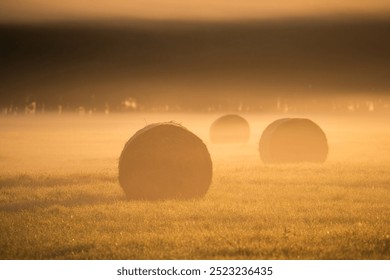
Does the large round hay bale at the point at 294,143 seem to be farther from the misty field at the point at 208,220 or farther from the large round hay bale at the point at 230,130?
the large round hay bale at the point at 230,130

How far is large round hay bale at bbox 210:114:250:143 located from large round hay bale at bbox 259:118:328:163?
15525mm

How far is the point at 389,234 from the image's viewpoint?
1260 cm

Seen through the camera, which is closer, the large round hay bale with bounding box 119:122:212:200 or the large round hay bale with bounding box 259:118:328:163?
the large round hay bale with bounding box 119:122:212:200

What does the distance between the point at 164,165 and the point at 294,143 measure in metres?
13.4

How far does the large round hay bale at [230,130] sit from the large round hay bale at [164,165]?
27304 millimetres

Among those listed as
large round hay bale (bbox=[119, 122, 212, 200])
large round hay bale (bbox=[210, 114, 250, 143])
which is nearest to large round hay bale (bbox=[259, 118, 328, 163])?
large round hay bale (bbox=[119, 122, 212, 200])

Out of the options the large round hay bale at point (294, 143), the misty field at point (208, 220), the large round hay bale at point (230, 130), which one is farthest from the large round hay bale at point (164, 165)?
the large round hay bale at point (230, 130)

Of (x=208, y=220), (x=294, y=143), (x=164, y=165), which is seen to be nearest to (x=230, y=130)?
(x=294, y=143)

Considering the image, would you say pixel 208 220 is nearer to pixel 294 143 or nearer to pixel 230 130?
pixel 294 143

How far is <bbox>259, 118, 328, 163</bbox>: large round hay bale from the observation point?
29.6 meters

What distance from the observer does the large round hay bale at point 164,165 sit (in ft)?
58.1

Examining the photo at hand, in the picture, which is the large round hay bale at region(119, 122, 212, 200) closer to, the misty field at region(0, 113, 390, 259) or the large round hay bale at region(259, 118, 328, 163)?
the misty field at region(0, 113, 390, 259)

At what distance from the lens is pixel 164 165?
58.9 feet
